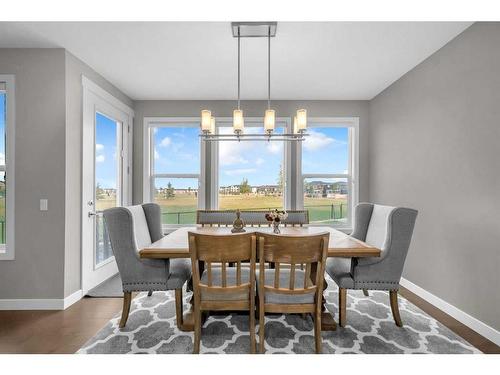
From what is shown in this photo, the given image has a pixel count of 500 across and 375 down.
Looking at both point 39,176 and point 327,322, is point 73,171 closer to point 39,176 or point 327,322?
point 39,176

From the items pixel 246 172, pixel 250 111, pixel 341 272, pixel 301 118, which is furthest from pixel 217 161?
pixel 341 272

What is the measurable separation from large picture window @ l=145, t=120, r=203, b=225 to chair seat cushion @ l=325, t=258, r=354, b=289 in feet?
8.01

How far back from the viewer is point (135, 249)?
86.9 inches

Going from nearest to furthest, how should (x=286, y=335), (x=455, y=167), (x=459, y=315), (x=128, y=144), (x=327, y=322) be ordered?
(x=286, y=335) < (x=327, y=322) < (x=459, y=315) < (x=455, y=167) < (x=128, y=144)

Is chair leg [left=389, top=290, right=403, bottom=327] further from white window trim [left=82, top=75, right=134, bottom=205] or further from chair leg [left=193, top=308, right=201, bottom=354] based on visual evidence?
white window trim [left=82, top=75, right=134, bottom=205]

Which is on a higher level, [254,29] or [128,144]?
[254,29]

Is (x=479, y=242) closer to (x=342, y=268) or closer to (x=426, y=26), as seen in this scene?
(x=342, y=268)

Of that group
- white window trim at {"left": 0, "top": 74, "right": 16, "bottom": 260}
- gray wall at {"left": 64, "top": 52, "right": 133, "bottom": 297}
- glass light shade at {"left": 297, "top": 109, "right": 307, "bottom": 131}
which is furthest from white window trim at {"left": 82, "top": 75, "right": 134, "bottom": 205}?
glass light shade at {"left": 297, "top": 109, "right": 307, "bottom": 131}

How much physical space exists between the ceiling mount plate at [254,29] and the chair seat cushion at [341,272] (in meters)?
2.11

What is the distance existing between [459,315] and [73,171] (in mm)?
3912

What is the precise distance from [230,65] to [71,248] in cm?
256

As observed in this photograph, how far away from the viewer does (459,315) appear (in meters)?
2.41

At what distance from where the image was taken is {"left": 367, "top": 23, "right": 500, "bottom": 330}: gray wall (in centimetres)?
213

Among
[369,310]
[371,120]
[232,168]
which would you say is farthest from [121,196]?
[371,120]
